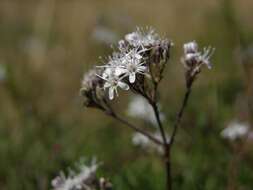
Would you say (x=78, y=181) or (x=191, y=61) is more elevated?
(x=191, y=61)

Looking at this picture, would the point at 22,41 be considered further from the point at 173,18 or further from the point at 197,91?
the point at 197,91

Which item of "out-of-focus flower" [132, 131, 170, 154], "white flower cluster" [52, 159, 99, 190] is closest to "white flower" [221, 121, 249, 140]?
"out-of-focus flower" [132, 131, 170, 154]

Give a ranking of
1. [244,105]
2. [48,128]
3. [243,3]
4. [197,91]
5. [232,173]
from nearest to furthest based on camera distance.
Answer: [232,173] → [48,128] → [244,105] → [197,91] → [243,3]

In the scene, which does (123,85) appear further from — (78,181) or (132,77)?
(78,181)

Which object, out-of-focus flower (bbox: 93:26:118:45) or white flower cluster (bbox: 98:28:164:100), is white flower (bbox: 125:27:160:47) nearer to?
white flower cluster (bbox: 98:28:164:100)

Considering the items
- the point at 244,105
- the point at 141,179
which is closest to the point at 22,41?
the point at 244,105

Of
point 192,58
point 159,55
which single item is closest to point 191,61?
point 192,58

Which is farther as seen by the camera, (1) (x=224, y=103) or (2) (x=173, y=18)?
(2) (x=173, y=18)
